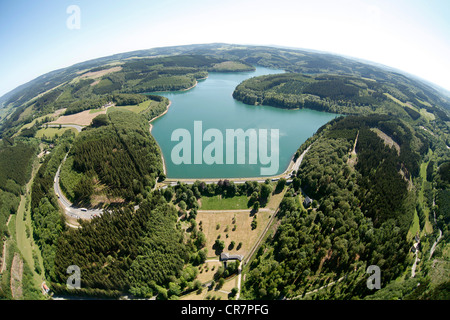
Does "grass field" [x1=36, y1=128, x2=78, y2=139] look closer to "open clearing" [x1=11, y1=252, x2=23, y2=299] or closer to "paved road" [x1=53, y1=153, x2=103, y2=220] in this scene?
"paved road" [x1=53, y1=153, x2=103, y2=220]

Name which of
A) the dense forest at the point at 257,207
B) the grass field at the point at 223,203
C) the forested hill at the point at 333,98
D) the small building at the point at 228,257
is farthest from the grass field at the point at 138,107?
the small building at the point at 228,257

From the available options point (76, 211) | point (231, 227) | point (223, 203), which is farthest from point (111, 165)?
point (231, 227)

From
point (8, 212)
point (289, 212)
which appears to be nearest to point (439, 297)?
point (289, 212)

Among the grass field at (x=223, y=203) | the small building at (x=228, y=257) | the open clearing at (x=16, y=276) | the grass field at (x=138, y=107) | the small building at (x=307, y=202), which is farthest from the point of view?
the grass field at (x=138, y=107)

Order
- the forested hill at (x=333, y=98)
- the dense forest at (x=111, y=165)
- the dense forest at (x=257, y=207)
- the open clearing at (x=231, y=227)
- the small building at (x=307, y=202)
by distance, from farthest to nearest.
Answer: the forested hill at (x=333, y=98) < the dense forest at (x=111, y=165) < the small building at (x=307, y=202) < the open clearing at (x=231, y=227) < the dense forest at (x=257, y=207)

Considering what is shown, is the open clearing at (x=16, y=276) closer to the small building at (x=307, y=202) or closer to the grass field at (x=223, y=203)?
the grass field at (x=223, y=203)

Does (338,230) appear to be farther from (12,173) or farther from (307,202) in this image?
(12,173)

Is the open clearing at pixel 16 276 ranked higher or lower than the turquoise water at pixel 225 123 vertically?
lower
